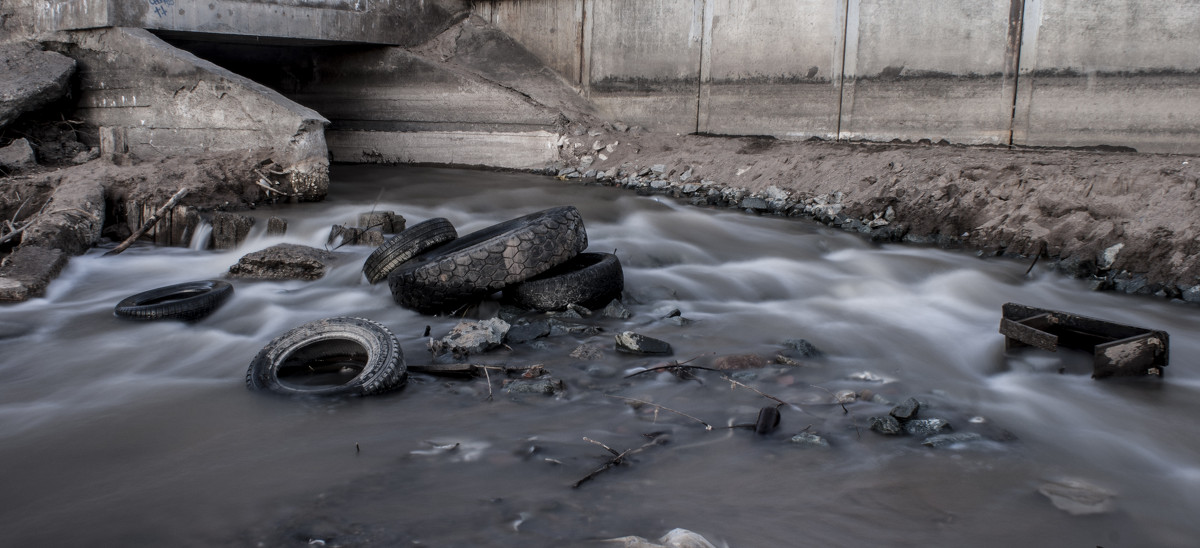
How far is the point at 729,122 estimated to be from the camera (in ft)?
35.3

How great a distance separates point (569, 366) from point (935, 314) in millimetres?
2935

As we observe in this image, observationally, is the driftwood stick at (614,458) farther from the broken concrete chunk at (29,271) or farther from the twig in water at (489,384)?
the broken concrete chunk at (29,271)

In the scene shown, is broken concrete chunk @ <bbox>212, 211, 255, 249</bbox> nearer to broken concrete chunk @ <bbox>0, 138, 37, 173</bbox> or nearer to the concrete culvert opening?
broken concrete chunk @ <bbox>0, 138, 37, 173</bbox>

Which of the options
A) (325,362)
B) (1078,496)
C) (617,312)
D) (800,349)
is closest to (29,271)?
(325,362)

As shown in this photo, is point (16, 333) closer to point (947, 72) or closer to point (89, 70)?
point (89, 70)

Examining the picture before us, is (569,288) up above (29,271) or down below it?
above

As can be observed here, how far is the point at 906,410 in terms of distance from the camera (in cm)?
353

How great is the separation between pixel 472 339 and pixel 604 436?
142 centimetres

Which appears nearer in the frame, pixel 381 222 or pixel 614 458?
pixel 614 458

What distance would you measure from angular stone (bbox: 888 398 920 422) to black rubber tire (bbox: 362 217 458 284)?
376 centimetres

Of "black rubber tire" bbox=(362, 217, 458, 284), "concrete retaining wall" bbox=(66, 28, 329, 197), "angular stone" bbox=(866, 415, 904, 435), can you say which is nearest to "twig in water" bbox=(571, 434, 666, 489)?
"angular stone" bbox=(866, 415, 904, 435)

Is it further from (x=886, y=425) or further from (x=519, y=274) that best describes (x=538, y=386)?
(x=886, y=425)

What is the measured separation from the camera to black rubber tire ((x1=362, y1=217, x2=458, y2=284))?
5.98 metres

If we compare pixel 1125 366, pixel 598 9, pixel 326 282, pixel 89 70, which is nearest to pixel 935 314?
pixel 1125 366
